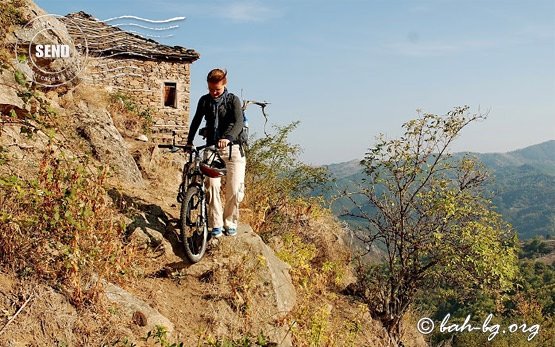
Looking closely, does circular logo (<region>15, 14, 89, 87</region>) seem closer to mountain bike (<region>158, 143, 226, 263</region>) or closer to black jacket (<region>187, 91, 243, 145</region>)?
black jacket (<region>187, 91, 243, 145</region>)

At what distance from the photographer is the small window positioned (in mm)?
22188

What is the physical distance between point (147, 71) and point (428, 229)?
51.0 feet

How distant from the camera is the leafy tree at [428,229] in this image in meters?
11.8

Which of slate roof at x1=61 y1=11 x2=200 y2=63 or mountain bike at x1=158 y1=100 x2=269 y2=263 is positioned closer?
mountain bike at x1=158 y1=100 x2=269 y2=263

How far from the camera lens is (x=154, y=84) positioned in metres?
21.7

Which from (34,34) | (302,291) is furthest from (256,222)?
(34,34)

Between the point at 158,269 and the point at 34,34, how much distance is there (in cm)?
662

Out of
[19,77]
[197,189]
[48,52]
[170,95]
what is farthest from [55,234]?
[170,95]

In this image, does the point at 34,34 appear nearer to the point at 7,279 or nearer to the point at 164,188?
the point at 164,188

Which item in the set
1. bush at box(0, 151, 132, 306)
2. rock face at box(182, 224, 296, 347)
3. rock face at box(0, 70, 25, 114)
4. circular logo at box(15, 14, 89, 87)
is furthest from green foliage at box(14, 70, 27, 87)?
circular logo at box(15, 14, 89, 87)

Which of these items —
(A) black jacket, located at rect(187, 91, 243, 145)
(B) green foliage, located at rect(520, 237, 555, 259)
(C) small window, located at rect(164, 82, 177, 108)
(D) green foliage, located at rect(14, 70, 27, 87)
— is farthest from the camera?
(B) green foliage, located at rect(520, 237, 555, 259)

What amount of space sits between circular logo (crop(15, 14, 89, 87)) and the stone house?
32.3ft

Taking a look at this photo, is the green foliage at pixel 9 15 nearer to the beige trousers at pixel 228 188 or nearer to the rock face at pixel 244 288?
the beige trousers at pixel 228 188

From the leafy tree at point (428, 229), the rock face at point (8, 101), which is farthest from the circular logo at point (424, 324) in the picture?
the rock face at point (8, 101)
